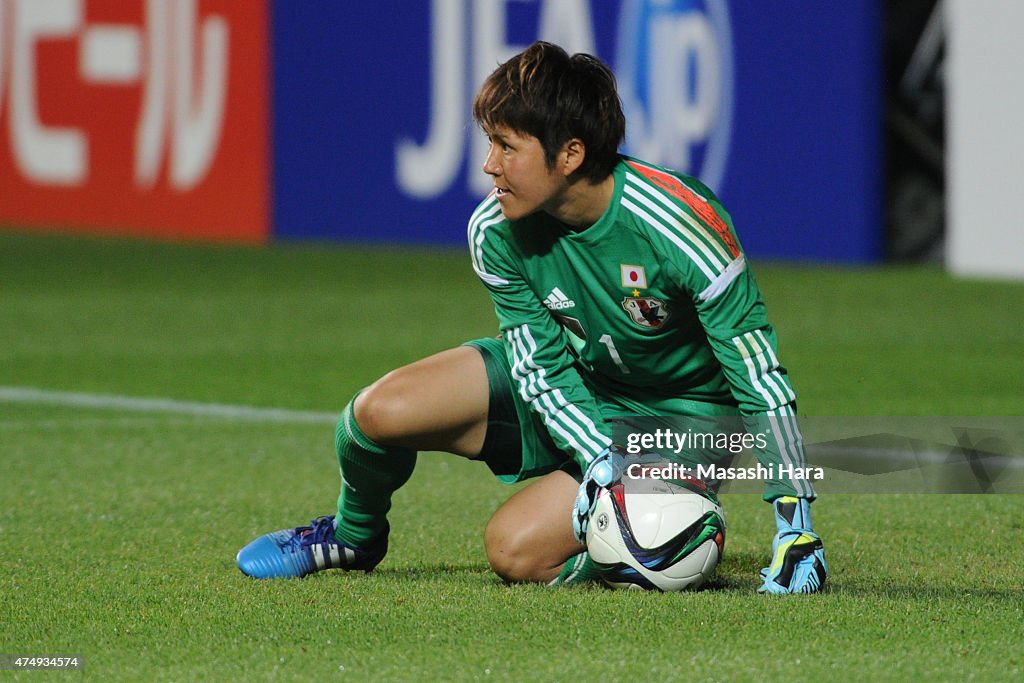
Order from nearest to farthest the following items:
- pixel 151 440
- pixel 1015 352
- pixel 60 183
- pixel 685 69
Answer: pixel 151 440 < pixel 1015 352 < pixel 685 69 < pixel 60 183

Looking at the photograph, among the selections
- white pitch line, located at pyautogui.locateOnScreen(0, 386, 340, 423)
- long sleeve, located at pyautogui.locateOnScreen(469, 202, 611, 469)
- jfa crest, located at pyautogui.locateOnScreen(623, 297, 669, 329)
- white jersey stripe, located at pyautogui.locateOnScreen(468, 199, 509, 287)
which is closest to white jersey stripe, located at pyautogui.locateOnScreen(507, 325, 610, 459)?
long sleeve, located at pyautogui.locateOnScreen(469, 202, 611, 469)

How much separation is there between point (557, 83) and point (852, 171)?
25.9 feet

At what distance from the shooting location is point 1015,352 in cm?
764

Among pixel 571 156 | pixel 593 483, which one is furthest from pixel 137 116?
pixel 593 483

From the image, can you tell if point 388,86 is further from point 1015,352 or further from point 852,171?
point 1015,352

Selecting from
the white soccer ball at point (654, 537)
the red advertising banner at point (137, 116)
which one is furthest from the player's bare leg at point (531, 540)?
the red advertising banner at point (137, 116)

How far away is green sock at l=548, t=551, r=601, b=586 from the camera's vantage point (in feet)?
11.6

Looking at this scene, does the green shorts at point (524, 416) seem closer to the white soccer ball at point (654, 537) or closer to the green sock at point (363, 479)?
the green sock at point (363, 479)

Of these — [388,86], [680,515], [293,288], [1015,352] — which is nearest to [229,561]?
[680,515]

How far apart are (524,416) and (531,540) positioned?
0.33 meters

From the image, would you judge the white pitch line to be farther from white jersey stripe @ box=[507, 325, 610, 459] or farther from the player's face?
the player's face

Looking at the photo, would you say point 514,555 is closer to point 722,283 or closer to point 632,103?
point 722,283

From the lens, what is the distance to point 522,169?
135 inches

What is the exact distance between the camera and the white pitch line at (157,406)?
616 centimetres
